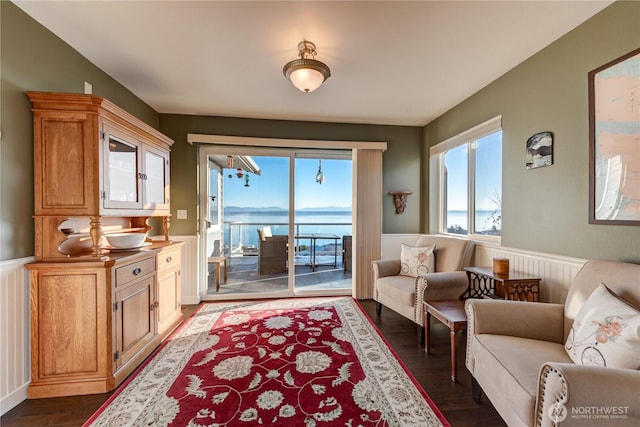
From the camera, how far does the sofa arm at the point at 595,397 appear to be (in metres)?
1.01

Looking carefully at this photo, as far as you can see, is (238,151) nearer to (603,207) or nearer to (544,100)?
(544,100)

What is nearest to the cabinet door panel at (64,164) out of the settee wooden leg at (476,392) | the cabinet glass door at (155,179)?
the cabinet glass door at (155,179)

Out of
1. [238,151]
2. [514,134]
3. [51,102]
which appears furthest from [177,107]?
[514,134]

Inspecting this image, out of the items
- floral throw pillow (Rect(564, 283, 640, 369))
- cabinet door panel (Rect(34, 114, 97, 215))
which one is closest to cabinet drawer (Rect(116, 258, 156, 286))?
cabinet door panel (Rect(34, 114, 97, 215))

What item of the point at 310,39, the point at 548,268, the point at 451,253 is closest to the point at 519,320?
the point at 548,268

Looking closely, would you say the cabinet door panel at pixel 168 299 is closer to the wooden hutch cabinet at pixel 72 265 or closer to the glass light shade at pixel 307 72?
the wooden hutch cabinet at pixel 72 265

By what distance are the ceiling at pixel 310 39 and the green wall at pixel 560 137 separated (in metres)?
0.14

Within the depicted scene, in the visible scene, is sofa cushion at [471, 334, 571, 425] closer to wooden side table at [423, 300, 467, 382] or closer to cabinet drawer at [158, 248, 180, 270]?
wooden side table at [423, 300, 467, 382]

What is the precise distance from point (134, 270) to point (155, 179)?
106cm

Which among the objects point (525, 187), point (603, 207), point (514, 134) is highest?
point (514, 134)

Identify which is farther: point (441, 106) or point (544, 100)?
point (441, 106)

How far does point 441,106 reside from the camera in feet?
11.3

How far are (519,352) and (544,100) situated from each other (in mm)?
1989

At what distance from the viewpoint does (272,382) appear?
1.94 metres
